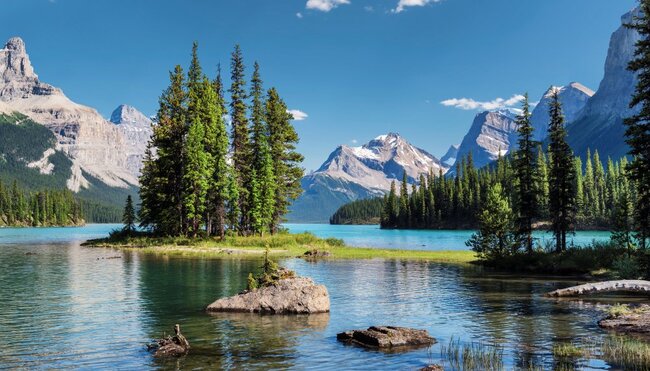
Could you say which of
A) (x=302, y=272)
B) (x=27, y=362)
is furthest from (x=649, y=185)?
(x=27, y=362)

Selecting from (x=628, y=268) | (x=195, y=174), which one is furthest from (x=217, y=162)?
(x=628, y=268)

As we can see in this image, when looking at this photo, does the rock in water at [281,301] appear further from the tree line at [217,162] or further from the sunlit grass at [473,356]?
the tree line at [217,162]

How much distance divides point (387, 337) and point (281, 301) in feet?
29.4

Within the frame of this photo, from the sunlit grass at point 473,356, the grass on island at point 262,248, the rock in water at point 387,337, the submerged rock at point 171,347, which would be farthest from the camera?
the grass on island at point 262,248

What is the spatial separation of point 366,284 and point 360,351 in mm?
20786

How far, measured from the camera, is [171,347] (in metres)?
19.0

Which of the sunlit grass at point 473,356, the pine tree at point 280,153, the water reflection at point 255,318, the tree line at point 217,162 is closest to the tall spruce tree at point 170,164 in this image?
the tree line at point 217,162

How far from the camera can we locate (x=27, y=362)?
17.7m

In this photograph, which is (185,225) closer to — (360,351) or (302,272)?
(302,272)

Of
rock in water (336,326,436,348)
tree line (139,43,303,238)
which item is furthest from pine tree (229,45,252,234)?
rock in water (336,326,436,348)

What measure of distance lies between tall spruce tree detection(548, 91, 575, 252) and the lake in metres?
13.0

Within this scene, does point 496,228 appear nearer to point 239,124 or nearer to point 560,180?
point 560,180

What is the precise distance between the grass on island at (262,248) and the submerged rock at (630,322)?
121ft

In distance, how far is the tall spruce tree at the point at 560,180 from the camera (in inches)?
2216
